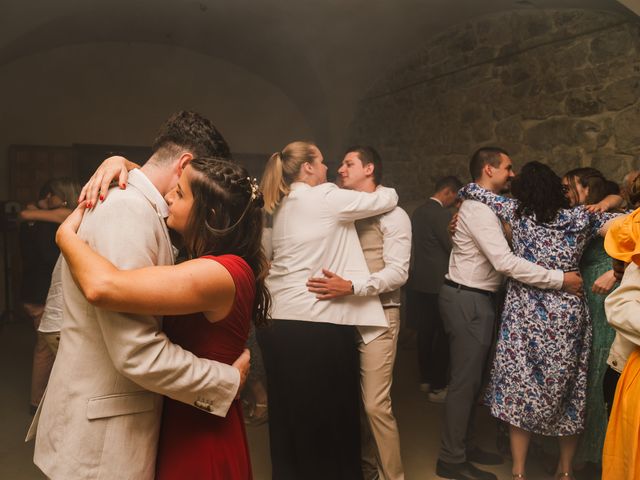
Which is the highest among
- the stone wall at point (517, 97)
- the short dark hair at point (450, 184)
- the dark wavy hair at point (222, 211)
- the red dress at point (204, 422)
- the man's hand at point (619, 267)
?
the stone wall at point (517, 97)

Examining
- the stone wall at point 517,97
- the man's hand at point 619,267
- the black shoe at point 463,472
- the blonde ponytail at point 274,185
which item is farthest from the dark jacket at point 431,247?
the man's hand at point 619,267

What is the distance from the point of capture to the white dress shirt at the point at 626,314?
167 centimetres

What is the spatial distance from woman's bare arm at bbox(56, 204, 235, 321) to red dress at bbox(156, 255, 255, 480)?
70mm

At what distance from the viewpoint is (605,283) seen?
2455mm

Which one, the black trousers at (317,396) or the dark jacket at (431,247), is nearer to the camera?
the black trousers at (317,396)

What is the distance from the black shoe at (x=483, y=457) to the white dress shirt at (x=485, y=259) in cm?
94

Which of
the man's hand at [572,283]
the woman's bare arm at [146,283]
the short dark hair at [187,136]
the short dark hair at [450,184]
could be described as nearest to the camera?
the woman's bare arm at [146,283]

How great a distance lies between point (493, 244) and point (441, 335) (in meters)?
1.64

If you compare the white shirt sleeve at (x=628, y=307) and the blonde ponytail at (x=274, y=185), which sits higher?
the blonde ponytail at (x=274, y=185)

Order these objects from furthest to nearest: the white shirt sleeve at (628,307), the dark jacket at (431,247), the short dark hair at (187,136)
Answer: the dark jacket at (431,247)
the white shirt sleeve at (628,307)
the short dark hair at (187,136)

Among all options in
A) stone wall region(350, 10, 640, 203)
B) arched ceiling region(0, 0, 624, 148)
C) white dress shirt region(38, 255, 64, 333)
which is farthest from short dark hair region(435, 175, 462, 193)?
white dress shirt region(38, 255, 64, 333)

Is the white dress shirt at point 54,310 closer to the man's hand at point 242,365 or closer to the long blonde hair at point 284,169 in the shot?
the long blonde hair at point 284,169

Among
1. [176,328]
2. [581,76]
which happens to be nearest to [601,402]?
[176,328]

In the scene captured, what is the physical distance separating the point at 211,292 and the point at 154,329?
146 mm
